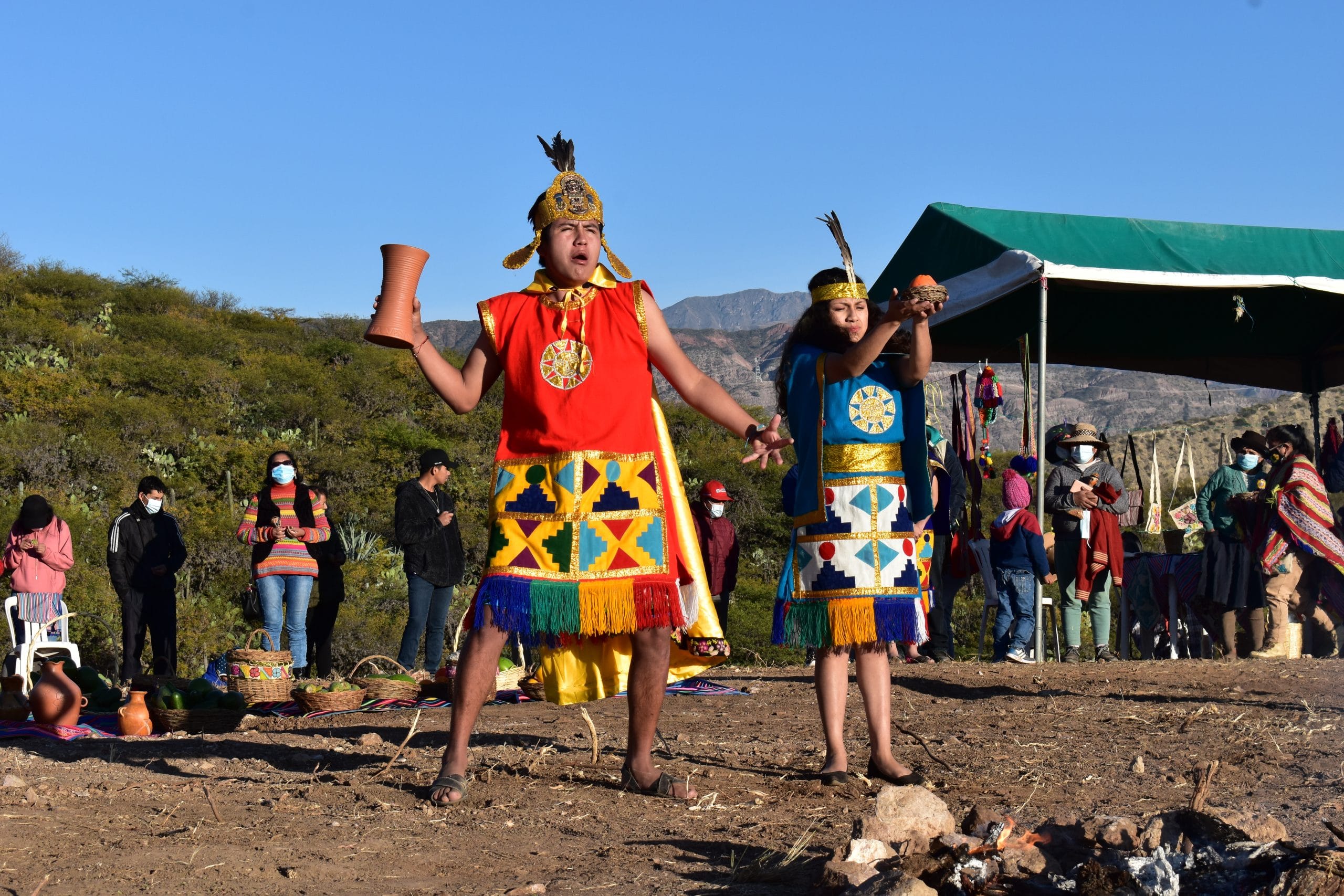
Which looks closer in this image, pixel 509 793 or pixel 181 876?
pixel 181 876

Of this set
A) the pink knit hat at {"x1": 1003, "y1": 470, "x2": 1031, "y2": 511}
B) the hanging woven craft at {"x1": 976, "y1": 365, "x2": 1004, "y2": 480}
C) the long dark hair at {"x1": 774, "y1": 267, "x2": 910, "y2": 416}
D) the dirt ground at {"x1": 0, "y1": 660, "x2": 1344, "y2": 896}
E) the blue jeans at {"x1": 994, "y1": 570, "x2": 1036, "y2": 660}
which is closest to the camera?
the dirt ground at {"x1": 0, "y1": 660, "x2": 1344, "y2": 896}

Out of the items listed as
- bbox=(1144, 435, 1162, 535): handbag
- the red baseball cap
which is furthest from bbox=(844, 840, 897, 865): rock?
bbox=(1144, 435, 1162, 535): handbag

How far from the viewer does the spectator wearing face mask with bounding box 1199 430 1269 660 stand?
30.8 feet

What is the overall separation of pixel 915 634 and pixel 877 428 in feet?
2.25

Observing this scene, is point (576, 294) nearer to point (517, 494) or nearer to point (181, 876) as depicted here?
point (517, 494)

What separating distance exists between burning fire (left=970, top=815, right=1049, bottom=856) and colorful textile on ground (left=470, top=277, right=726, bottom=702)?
1.45 metres

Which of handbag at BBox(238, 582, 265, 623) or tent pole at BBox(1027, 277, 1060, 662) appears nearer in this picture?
tent pole at BBox(1027, 277, 1060, 662)

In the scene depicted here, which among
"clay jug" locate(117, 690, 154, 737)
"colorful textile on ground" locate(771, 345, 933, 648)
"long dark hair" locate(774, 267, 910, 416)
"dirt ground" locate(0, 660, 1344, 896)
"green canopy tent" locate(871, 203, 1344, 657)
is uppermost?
"green canopy tent" locate(871, 203, 1344, 657)

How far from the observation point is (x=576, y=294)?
4102 millimetres

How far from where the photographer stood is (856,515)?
4273mm

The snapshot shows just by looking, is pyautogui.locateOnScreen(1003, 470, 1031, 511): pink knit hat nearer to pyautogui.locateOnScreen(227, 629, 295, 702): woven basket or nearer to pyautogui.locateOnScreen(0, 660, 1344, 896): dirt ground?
pyautogui.locateOnScreen(0, 660, 1344, 896): dirt ground

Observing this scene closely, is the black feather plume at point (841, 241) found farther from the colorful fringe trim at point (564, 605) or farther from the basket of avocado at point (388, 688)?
the basket of avocado at point (388, 688)

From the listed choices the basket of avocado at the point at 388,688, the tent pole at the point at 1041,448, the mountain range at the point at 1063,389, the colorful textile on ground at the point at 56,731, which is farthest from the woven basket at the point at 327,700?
the mountain range at the point at 1063,389

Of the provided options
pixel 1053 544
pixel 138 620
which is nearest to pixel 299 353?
pixel 138 620
